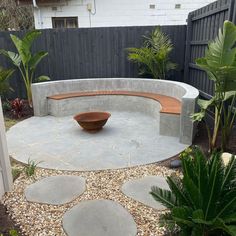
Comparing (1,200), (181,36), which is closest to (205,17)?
(181,36)

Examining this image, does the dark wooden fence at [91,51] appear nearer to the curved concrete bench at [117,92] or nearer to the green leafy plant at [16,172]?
the curved concrete bench at [117,92]

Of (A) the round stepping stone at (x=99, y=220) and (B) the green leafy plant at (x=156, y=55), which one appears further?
(B) the green leafy plant at (x=156, y=55)

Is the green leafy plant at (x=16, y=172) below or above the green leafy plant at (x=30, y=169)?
below

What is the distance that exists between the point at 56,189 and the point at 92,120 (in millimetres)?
2173

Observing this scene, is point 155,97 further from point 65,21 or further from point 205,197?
point 65,21

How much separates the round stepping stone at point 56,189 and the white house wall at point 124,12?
23.8 feet

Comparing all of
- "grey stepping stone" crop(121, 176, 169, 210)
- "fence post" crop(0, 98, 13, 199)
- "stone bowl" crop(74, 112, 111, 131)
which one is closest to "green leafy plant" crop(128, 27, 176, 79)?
"stone bowl" crop(74, 112, 111, 131)

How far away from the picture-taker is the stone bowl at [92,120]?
190 inches

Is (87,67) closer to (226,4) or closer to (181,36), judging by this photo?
(181,36)

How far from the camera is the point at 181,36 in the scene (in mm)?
7039

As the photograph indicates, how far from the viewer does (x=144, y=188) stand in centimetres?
296

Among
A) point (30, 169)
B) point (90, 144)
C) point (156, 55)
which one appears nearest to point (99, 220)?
point (30, 169)

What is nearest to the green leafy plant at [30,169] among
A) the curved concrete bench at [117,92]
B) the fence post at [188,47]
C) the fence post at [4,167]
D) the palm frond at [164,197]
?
the fence post at [4,167]

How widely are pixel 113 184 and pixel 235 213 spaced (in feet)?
5.39
